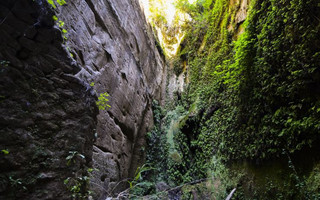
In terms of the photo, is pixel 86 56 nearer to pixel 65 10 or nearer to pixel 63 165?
pixel 65 10

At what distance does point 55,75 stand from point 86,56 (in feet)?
7.57

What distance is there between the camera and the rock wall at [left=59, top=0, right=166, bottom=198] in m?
4.97

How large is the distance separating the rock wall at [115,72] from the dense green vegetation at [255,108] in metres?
1.88

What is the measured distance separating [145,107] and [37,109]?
7.22 metres

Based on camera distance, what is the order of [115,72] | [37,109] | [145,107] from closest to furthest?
[37,109], [115,72], [145,107]

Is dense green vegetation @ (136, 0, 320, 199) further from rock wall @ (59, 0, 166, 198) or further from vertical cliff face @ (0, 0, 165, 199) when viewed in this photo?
vertical cliff face @ (0, 0, 165, 199)

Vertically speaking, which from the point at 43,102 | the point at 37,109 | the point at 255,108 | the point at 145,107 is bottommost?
the point at 37,109

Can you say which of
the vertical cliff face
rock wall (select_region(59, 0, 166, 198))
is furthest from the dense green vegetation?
the vertical cliff face

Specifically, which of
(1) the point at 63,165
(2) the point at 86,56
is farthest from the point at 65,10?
(1) the point at 63,165

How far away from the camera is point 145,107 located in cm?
974

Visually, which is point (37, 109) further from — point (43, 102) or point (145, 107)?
point (145, 107)

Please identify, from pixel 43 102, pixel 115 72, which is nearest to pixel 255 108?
pixel 115 72

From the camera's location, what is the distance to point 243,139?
17.9 feet

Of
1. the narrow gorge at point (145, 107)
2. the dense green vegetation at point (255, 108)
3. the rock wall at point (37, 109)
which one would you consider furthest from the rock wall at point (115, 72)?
the dense green vegetation at point (255, 108)
